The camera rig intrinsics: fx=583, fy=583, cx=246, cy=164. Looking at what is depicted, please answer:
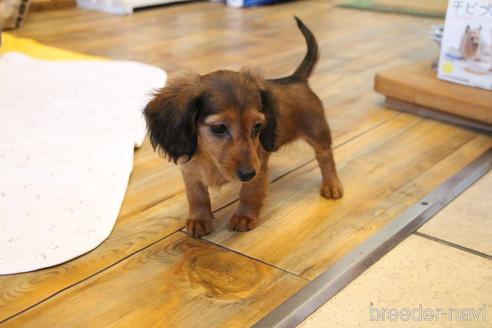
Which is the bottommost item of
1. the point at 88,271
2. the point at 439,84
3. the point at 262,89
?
the point at 88,271

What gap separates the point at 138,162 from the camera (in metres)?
1.86

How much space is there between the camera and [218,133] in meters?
1.27

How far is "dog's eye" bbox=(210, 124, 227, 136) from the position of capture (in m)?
1.26

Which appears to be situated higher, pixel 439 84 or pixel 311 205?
pixel 439 84

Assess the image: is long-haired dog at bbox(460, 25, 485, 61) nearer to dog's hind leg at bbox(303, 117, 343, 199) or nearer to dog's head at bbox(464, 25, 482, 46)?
dog's head at bbox(464, 25, 482, 46)

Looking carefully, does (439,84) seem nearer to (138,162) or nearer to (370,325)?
(138,162)

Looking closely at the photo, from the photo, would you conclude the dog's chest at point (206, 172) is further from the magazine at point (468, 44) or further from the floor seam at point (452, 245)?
the magazine at point (468, 44)

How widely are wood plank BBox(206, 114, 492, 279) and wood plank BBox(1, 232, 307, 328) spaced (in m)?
0.07

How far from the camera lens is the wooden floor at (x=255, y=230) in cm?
117

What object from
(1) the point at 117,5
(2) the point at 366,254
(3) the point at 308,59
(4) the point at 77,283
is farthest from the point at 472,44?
(1) the point at 117,5

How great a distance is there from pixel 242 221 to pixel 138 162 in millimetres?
543

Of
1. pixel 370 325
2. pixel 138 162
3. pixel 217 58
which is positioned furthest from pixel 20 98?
pixel 370 325

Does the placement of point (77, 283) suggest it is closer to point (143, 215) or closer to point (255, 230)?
point (143, 215)

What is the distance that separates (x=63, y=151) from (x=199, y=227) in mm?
647
